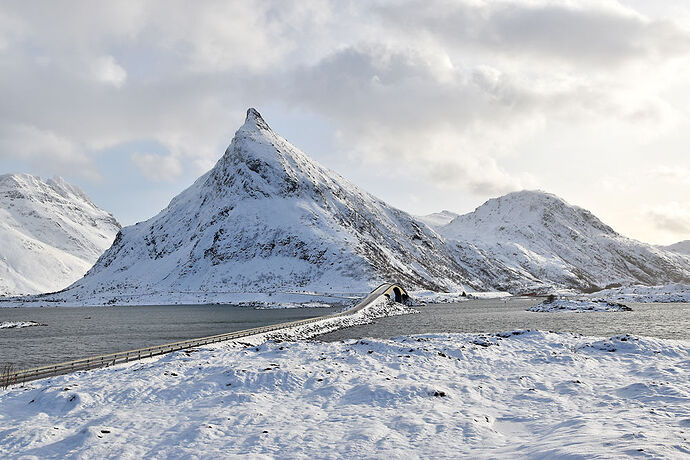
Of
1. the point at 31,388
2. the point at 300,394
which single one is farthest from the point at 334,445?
the point at 31,388

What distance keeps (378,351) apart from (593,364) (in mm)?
15262

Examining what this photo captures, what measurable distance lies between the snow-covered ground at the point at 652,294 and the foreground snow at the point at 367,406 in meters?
119

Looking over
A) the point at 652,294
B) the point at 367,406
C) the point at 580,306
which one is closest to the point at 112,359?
the point at 367,406

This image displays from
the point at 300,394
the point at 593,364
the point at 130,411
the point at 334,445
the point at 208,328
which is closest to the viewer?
the point at 334,445

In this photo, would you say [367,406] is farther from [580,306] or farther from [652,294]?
[652,294]

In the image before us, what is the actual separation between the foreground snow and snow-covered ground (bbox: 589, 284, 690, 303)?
118745 mm

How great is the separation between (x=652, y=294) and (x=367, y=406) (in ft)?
514

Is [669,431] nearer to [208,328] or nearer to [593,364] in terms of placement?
[593,364]

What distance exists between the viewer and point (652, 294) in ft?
474

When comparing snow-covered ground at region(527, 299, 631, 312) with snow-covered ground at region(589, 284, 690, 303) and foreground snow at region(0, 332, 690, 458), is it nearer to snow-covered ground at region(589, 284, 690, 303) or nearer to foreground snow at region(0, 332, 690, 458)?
snow-covered ground at region(589, 284, 690, 303)

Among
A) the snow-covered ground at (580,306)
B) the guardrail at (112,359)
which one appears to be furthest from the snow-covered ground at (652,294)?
the guardrail at (112,359)

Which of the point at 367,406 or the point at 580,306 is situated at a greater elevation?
the point at 367,406

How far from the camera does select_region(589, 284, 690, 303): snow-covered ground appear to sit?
133000mm

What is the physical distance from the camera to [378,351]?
118 ft
